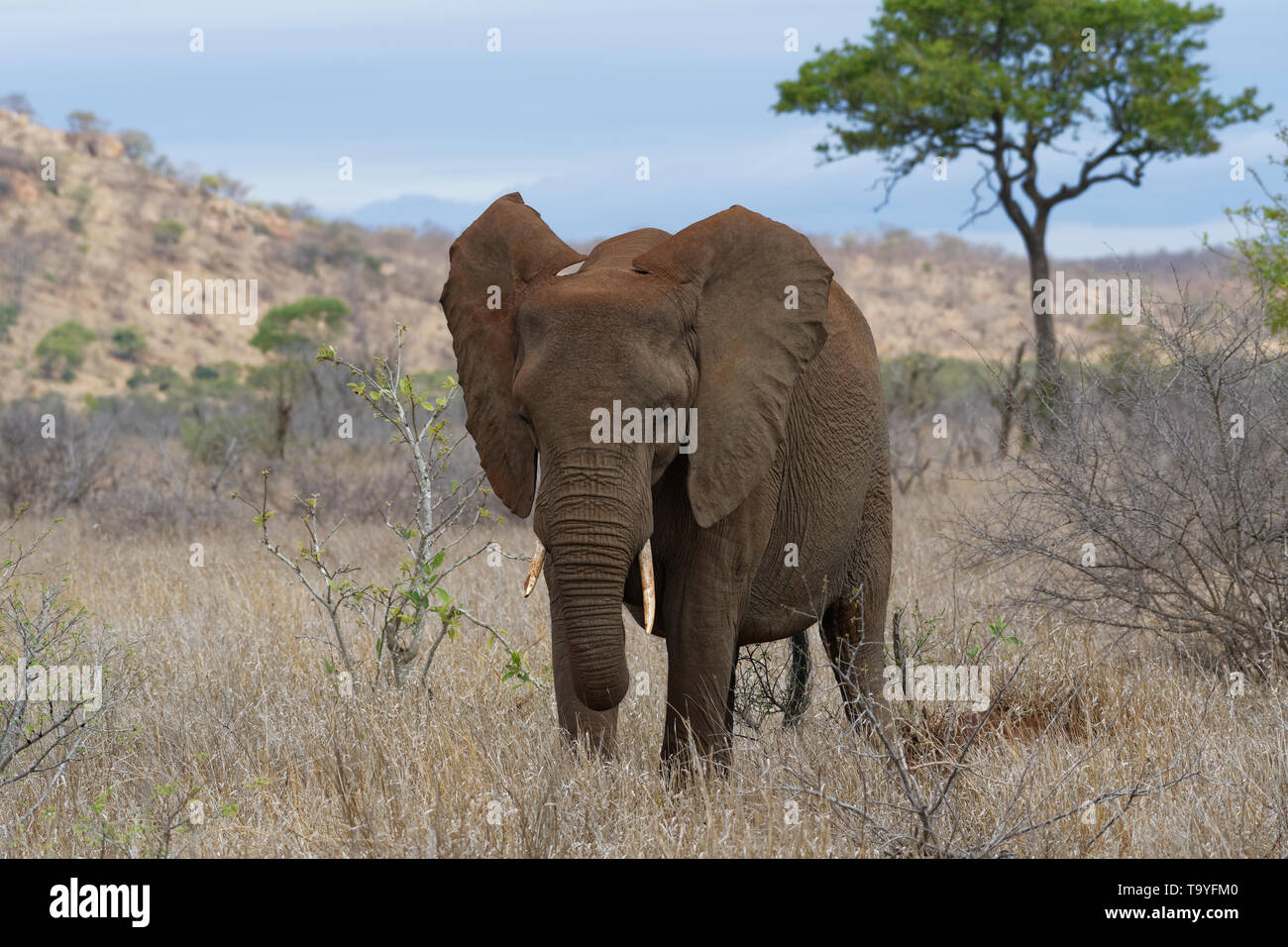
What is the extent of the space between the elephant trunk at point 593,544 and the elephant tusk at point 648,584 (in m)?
0.12

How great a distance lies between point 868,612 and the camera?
5809 mm

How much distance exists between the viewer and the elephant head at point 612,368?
4043 millimetres

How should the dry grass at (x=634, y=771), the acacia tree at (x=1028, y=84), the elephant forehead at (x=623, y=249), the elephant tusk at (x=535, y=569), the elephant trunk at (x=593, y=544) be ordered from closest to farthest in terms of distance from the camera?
the elephant trunk at (x=593, y=544)
the dry grass at (x=634, y=771)
the elephant tusk at (x=535, y=569)
the elephant forehead at (x=623, y=249)
the acacia tree at (x=1028, y=84)

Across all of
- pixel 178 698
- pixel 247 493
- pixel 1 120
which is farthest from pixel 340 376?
pixel 1 120

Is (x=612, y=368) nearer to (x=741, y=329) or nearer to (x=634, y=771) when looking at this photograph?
(x=741, y=329)

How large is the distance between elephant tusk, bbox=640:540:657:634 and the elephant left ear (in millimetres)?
209

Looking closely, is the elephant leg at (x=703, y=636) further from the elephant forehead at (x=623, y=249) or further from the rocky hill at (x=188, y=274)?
the rocky hill at (x=188, y=274)

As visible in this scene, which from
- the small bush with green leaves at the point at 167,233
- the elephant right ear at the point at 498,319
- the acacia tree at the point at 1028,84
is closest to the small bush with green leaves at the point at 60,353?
the small bush with green leaves at the point at 167,233

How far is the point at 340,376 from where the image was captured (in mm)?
22891

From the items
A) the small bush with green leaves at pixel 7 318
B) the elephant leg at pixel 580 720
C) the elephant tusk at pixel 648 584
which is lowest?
the elephant leg at pixel 580 720

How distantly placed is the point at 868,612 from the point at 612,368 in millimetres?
2263

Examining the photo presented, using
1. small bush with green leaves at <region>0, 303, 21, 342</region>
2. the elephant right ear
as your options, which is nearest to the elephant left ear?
the elephant right ear

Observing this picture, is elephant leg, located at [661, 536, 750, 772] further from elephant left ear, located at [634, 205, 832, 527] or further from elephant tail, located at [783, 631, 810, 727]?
elephant tail, located at [783, 631, 810, 727]

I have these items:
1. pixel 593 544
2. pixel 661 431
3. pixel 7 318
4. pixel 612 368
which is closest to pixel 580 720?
pixel 593 544
